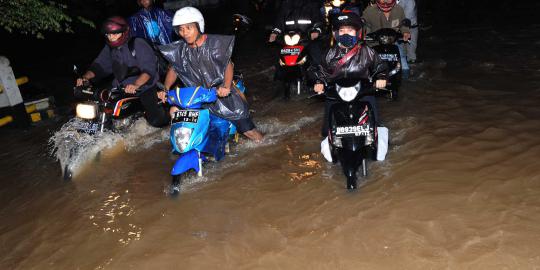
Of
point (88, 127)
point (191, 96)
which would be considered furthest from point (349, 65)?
point (88, 127)

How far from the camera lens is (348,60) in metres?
5.28

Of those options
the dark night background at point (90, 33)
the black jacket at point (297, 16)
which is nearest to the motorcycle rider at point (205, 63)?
the black jacket at point (297, 16)

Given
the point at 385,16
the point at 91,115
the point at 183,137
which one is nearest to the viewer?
the point at 183,137

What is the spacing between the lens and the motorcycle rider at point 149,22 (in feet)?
27.3

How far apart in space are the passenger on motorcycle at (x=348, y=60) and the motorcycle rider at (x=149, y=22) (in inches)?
165

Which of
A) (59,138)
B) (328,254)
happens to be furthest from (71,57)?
(328,254)

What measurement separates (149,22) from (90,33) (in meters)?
12.8

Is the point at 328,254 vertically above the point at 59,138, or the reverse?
the point at 59,138

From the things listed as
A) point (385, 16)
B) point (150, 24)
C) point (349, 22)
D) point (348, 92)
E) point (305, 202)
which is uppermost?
point (150, 24)

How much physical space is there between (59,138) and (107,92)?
1.06 metres

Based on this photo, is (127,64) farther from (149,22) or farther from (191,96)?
(149,22)

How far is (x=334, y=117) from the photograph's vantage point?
16.2 feet

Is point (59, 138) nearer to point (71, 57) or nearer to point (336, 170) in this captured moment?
point (336, 170)

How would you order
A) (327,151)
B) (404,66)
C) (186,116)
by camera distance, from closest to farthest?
(186,116)
(327,151)
(404,66)
